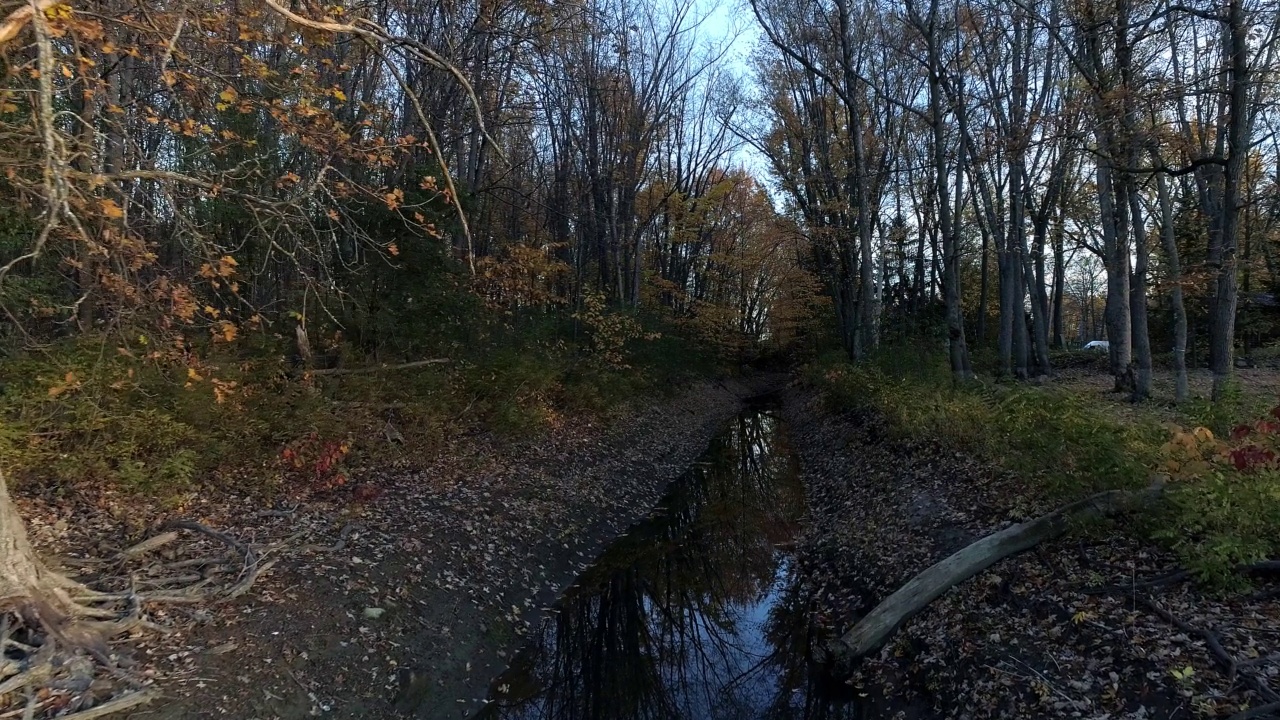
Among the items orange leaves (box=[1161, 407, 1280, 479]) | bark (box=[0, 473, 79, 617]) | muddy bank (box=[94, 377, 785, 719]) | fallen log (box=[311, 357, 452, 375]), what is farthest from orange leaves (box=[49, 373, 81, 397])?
orange leaves (box=[1161, 407, 1280, 479])

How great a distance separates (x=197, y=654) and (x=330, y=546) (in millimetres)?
2159

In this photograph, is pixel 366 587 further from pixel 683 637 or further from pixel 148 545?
pixel 683 637

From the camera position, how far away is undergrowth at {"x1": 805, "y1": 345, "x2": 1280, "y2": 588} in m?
5.22

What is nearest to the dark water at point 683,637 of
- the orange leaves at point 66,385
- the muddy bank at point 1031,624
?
the muddy bank at point 1031,624

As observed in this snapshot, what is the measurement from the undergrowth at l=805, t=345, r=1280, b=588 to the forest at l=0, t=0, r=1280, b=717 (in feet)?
0.13

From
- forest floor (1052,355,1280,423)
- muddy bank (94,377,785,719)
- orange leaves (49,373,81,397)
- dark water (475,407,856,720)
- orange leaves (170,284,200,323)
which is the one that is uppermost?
orange leaves (170,284,200,323)

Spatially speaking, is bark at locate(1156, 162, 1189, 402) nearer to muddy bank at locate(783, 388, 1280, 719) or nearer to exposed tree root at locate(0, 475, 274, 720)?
muddy bank at locate(783, 388, 1280, 719)

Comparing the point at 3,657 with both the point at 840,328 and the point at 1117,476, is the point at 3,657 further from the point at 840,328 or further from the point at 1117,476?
the point at 840,328

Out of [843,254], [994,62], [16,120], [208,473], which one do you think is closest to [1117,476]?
[208,473]

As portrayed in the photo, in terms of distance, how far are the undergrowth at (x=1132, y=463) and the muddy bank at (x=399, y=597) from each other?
608cm

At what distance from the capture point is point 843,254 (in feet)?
81.0

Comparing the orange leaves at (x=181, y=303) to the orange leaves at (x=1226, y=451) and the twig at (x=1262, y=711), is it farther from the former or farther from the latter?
Result: the orange leaves at (x=1226, y=451)

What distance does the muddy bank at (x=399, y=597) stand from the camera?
5.43m

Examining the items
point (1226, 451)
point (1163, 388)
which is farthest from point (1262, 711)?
point (1163, 388)
